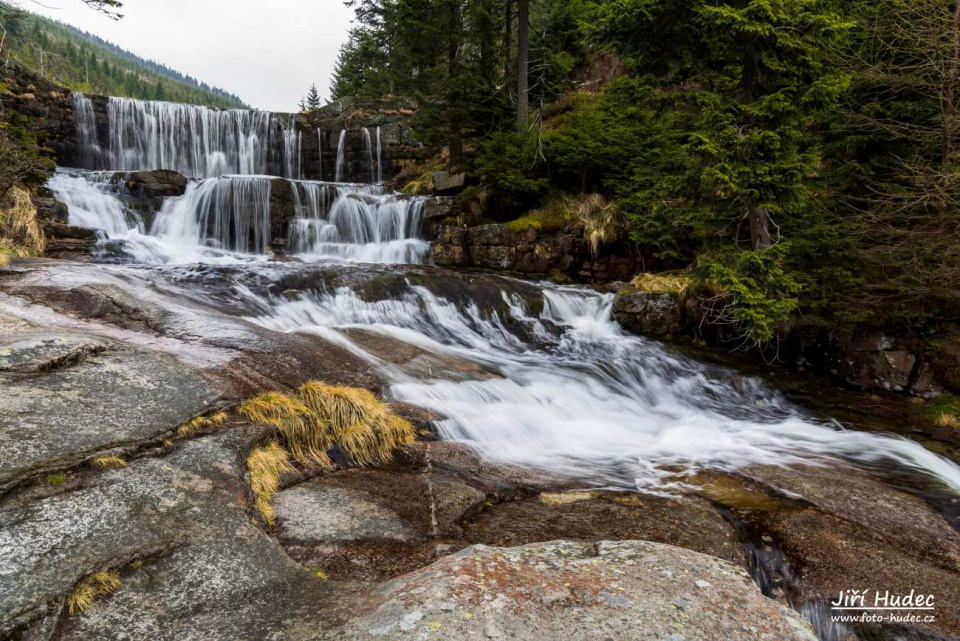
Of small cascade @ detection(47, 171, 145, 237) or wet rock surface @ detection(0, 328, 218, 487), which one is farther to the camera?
small cascade @ detection(47, 171, 145, 237)

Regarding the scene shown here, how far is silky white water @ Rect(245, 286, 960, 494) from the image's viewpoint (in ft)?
20.5

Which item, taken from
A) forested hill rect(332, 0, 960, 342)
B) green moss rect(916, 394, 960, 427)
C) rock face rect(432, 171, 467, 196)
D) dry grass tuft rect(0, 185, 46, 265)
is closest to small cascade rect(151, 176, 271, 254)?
dry grass tuft rect(0, 185, 46, 265)

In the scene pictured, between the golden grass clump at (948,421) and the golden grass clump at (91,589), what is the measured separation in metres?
11.2

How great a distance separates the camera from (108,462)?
334cm

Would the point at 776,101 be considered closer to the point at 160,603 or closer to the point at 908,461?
the point at 908,461

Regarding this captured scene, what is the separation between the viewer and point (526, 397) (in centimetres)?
791

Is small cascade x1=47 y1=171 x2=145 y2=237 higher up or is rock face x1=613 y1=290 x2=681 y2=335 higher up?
small cascade x1=47 y1=171 x2=145 y2=237

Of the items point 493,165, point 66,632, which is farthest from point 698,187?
point 66,632

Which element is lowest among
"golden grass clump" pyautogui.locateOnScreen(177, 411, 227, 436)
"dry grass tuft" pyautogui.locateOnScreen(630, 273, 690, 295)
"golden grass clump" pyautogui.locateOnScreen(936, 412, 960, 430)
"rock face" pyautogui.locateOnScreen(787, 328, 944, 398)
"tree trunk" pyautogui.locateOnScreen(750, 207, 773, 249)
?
"golden grass clump" pyautogui.locateOnScreen(936, 412, 960, 430)

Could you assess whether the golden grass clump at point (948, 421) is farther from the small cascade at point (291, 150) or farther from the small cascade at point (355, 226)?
the small cascade at point (291, 150)

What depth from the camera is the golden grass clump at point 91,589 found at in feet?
7.61

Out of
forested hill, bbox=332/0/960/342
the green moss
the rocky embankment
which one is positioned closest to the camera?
the rocky embankment

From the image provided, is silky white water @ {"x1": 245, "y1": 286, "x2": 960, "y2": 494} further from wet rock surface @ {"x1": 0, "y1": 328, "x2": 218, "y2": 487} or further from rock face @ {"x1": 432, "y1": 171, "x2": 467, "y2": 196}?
rock face @ {"x1": 432, "y1": 171, "x2": 467, "y2": 196}

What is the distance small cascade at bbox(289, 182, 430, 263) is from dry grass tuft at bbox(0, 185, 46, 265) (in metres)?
6.89
